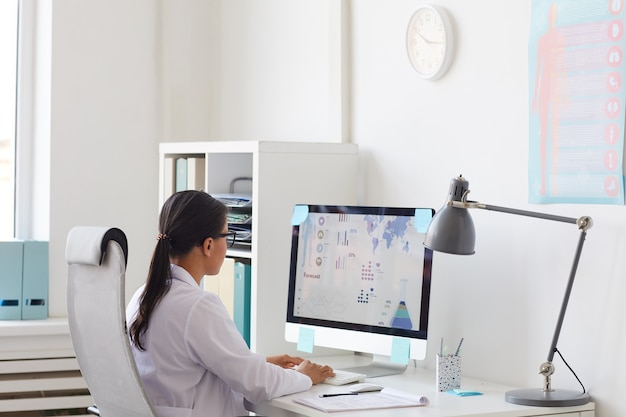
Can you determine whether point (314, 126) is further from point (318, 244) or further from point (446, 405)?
point (446, 405)

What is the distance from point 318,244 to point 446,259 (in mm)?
398

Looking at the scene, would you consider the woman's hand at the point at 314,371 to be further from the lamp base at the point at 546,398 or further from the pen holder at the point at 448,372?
the lamp base at the point at 546,398

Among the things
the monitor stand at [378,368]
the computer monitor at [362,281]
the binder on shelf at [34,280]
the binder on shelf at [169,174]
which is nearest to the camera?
the computer monitor at [362,281]

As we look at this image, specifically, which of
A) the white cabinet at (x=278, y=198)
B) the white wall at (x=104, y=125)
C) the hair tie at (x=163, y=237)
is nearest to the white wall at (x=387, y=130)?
the white wall at (x=104, y=125)

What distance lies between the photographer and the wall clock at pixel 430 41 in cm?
285

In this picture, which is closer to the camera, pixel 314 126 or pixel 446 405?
pixel 446 405

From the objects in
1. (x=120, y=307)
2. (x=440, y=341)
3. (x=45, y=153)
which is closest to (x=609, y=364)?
(x=440, y=341)

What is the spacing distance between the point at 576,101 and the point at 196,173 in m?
1.55

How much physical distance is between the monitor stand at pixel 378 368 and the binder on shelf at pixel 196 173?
3.18ft

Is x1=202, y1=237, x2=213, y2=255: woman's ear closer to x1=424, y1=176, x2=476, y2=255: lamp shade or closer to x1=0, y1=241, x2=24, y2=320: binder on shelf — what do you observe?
x1=424, y1=176, x2=476, y2=255: lamp shade

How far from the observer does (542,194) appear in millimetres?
2527

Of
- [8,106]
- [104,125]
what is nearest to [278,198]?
[104,125]

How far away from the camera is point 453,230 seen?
241 cm

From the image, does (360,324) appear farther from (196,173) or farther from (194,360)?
(196,173)
